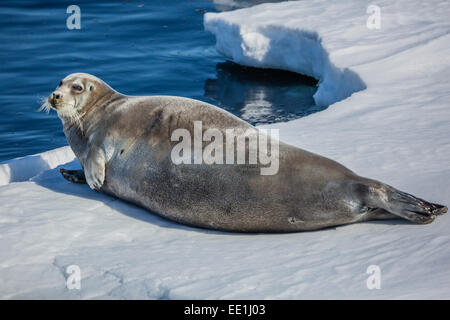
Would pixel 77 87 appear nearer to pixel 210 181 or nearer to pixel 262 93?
pixel 210 181

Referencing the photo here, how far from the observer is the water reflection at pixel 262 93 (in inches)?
371

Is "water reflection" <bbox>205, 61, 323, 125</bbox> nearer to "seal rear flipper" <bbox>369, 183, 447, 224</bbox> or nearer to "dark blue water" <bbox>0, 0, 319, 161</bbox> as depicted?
"dark blue water" <bbox>0, 0, 319, 161</bbox>

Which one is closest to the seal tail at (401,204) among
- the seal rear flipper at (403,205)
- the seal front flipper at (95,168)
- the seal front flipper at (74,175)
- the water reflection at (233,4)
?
the seal rear flipper at (403,205)

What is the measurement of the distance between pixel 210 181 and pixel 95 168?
950 millimetres

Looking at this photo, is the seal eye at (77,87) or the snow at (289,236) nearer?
the snow at (289,236)

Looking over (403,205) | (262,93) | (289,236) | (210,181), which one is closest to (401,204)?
(403,205)

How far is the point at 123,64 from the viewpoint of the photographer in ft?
38.9

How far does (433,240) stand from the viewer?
151 inches

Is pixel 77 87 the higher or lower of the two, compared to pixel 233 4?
lower

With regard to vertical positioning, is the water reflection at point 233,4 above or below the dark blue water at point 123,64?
above

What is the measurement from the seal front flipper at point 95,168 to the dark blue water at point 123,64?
3905 millimetres

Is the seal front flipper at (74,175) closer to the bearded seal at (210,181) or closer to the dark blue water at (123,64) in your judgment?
the bearded seal at (210,181)

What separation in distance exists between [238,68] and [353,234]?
7278 mm

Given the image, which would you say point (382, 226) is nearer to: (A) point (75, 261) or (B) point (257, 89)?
(A) point (75, 261)
